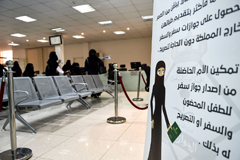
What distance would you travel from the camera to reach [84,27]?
30.5ft

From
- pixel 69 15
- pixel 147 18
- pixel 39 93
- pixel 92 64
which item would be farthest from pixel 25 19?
pixel 39 93

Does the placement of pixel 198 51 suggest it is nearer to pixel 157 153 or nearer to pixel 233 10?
pixel 233 10

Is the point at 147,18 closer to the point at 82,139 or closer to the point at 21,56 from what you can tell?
the point at 82,139

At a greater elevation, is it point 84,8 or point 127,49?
point 84,8

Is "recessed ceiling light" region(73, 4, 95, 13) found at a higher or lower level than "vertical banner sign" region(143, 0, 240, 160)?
higher

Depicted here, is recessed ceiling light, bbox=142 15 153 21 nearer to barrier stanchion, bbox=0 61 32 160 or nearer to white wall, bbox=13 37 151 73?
white wall, bbox=13 37 151 73

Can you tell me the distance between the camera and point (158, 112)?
106cm

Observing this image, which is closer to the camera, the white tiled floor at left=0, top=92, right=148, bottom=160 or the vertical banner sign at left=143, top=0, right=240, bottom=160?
the vertical banner sign at left=143, top=0, right=240, bottom=160

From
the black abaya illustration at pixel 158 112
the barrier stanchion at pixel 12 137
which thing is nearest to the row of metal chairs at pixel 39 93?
the barrier stanchion at pixel 12 137

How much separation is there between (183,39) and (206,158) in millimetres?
542

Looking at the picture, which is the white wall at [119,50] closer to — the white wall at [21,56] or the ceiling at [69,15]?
the ceiling at [69,15]

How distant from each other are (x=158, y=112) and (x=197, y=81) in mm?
391

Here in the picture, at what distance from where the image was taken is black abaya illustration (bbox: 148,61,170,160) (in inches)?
40.2

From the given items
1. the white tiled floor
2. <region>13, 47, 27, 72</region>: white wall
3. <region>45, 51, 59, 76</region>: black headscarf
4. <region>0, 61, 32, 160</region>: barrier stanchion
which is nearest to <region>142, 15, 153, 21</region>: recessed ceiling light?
<region>45, 51, 59, 76</region>: black headscarf
